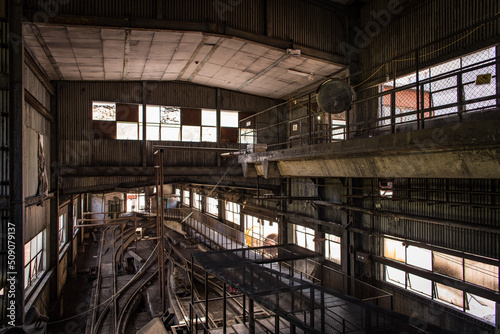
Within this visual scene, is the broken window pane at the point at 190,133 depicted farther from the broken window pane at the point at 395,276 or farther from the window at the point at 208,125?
the broken window pane at the point at 395,276

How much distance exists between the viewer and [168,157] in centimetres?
1501

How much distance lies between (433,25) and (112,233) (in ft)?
87.7

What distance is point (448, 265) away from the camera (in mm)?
8117

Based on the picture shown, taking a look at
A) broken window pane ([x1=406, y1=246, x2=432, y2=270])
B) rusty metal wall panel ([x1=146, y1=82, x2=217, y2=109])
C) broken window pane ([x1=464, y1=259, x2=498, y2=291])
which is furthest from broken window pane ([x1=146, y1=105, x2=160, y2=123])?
broken window pane ([x1=464, y1=259, x2=498, y2=291])

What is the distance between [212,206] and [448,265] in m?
17.2

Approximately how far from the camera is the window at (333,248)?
11.8 meters

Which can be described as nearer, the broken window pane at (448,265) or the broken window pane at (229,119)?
the broken window pane at (448,265)

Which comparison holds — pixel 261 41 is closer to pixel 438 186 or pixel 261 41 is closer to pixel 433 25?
pixel 433 25

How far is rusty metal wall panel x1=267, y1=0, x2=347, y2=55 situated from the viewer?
11.5 m

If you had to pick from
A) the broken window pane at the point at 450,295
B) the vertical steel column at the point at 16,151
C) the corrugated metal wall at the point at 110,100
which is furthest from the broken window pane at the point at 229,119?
the broken window pane at the point at 450,295

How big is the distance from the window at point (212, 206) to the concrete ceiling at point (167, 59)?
9775 millimetres

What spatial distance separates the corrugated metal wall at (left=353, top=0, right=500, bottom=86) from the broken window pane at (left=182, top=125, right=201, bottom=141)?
835cm

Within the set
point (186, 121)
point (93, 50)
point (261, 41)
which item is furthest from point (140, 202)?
point (261, 41)

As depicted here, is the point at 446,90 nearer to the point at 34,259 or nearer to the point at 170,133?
the point at 170,133
